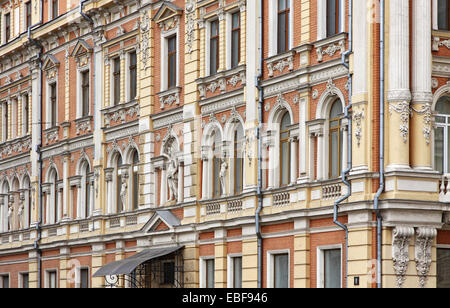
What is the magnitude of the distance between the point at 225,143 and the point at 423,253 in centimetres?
905

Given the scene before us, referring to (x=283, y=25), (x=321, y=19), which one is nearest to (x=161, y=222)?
(x=283, y=25)

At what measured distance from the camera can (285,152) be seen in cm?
3106

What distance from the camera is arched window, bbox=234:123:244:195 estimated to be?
33125mm

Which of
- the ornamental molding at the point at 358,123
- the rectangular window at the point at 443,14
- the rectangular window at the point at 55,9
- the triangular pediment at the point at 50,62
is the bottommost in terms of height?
the ornamental molding at the point at 358,123

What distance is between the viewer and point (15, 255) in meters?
47.8

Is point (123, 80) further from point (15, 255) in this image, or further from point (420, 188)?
point (420, 188)

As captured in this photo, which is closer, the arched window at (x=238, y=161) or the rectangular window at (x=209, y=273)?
the arched window at (x=238, y=161)

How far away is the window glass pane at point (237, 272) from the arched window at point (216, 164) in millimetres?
2439

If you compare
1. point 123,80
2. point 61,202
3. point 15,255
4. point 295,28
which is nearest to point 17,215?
point 15,255

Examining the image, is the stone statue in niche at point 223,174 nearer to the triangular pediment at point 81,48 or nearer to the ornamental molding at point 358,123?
the ornamental molding at point 358,123

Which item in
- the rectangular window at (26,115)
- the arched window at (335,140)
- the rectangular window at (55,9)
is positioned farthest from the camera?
the rectangular window at (26,115)

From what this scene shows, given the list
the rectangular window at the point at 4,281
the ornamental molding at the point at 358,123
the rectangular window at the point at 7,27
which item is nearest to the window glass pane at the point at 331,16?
the ornamental molding at the point at 358,123

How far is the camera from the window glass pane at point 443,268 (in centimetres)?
2692

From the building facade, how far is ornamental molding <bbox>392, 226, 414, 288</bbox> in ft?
0.11
